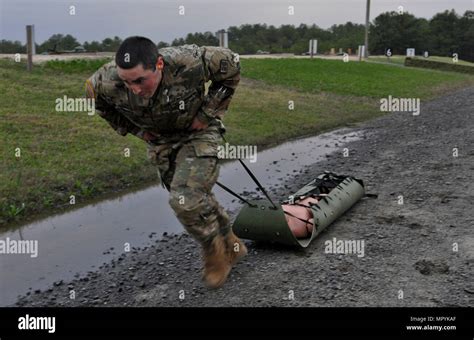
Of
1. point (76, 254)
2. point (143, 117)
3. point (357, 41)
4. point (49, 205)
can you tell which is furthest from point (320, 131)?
point (357, 41)

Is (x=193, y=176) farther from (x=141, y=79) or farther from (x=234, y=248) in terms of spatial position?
(x=234, y=248)

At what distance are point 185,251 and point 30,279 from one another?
1828 millimetres

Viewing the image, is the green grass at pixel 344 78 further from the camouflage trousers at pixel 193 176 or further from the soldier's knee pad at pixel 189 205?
the soldier's knee pad at pixel 189 205

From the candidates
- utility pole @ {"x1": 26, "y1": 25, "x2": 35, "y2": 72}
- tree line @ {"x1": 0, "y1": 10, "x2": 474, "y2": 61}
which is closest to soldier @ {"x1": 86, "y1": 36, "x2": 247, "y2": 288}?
utility pole @ {"x1": 26, "y1": 25, "x2": 35, "y2": 72}

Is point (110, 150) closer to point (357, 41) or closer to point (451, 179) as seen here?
point (451, 179)

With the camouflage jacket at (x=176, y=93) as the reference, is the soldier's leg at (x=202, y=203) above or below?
below

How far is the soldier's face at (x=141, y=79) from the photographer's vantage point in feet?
15.2

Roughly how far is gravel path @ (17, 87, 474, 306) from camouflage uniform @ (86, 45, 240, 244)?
79cm

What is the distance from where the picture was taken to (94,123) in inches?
533

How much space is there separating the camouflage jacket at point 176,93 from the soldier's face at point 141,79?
0.18m

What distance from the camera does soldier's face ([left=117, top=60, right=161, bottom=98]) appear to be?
464cm

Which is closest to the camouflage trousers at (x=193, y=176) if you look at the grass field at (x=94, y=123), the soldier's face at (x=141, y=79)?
the soldier's face at (x=141, y=79)

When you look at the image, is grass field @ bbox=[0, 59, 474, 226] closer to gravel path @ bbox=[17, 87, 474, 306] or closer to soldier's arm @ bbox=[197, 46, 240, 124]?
gravel path @ bbox=[17, 87, 474, 306]

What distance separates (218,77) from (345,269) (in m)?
2.38
